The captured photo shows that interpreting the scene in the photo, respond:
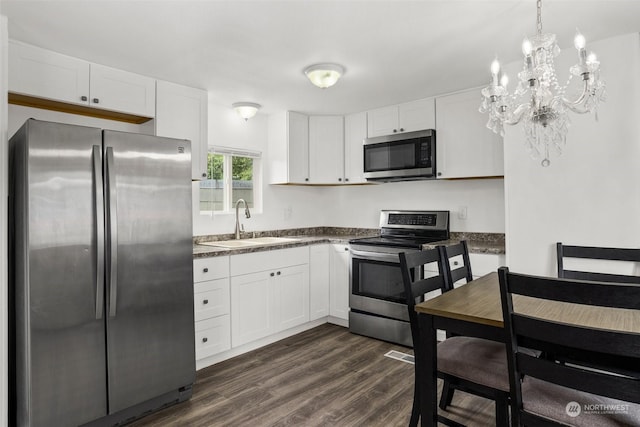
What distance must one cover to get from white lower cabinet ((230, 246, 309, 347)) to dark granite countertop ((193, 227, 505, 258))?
0.20 ft

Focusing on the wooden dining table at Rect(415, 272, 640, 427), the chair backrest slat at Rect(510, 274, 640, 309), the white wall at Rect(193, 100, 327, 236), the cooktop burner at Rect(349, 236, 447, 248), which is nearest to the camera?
the chair backrest slat at Rect(510, 274, 640, 309)

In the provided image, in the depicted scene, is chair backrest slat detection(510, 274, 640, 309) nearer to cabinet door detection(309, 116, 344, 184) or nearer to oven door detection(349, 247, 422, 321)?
oven door detection(349, 247, 422, 321)

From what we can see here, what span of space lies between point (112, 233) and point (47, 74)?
1.16 m

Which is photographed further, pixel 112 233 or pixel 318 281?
pixel 318 281

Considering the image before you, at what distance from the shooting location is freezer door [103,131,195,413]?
2.15 m

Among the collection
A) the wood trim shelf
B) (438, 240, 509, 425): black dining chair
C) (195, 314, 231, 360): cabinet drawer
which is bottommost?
(195, 314, 231, 360): cabinet drawer

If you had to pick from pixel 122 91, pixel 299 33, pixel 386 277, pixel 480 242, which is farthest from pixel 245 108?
pixel 480 242

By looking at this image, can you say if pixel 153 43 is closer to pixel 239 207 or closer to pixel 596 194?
pixel 239 207

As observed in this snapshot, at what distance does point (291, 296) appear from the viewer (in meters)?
A: 3.60

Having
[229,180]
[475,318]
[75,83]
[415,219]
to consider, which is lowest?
[475,318]

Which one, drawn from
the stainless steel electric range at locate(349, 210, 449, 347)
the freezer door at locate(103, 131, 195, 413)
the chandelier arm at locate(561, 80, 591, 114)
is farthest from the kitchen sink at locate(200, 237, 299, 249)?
the chandelier arm at locate(561, 80, 591, 114)

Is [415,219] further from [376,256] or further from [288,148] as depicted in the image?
[288,148]

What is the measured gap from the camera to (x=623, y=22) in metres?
2.12

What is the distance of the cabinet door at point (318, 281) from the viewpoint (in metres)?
3.80
